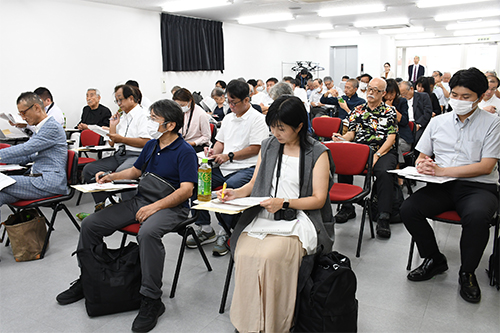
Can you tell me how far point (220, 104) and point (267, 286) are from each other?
5.27m

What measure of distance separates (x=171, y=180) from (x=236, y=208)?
2.65 feet

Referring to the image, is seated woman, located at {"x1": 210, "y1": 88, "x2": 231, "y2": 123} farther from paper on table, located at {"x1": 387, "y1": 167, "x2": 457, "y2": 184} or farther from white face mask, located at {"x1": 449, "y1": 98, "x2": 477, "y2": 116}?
white face mask, located at {"x1": 449, "y1": 98, "x2": 477, "y2": 116}

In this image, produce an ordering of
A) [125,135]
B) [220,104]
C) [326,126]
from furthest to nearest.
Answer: [220,104] → [326,126] → [125,135]

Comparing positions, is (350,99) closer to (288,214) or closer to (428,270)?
(428,270)

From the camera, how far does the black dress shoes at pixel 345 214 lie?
4.18m

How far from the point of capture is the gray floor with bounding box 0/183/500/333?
7.97 feet

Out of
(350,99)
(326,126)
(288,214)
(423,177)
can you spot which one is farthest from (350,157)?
(350,99)

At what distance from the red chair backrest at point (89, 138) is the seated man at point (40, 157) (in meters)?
1.44

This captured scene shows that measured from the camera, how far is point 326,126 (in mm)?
5754

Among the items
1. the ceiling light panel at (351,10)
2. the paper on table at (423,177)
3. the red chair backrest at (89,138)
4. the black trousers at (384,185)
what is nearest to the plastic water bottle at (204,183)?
the paper on table at (423,177)

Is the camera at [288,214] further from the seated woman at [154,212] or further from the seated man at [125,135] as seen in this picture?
the seated man at [125,135]

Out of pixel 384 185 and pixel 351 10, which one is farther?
pixel 351 10

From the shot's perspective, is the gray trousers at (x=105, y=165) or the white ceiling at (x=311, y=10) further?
the white ceiling at (x=311, y=10)

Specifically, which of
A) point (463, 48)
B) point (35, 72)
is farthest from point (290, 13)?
point (463, 48)
